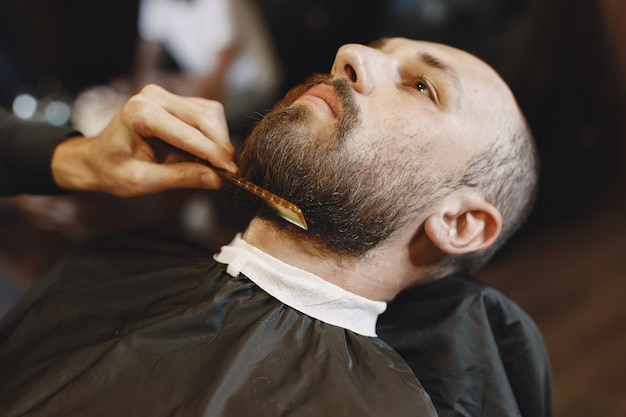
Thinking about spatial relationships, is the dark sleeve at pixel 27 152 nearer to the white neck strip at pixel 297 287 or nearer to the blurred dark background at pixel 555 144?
the white neck strip at pixel 297 287

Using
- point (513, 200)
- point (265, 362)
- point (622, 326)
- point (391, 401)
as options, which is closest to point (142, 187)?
point (265, 362)

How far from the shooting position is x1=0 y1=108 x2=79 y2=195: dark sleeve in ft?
4.64

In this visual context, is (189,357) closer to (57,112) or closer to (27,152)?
(27,152)

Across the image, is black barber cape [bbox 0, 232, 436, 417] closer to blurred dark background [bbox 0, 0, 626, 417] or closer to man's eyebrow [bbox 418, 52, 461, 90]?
man's eyebrow [bbox 418, 52, 461, 90]

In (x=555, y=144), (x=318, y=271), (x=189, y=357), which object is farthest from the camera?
(x=555, y=144)

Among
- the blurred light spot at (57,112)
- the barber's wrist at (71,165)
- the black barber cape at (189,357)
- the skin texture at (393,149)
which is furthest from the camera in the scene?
the blurred light spot at (57,112)

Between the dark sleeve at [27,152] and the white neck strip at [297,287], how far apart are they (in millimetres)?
526

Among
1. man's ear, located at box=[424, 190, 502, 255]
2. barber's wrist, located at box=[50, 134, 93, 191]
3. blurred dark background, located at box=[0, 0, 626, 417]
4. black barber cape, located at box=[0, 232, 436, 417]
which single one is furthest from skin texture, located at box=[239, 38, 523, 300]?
blurred dark background, located at box=[0, 0, 626, 417]

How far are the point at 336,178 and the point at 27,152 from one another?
2.47 feet

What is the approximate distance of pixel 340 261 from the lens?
47.2 inches

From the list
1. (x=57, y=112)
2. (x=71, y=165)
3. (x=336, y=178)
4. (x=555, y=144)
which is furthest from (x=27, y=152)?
(x=555, y=144)

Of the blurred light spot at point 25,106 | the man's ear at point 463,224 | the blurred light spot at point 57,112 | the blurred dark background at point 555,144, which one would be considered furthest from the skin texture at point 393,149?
the blurred light spot at point 25,106

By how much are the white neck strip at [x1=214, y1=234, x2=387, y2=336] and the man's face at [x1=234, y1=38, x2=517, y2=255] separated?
0.26 ft

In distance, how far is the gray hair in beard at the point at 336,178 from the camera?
111cm
